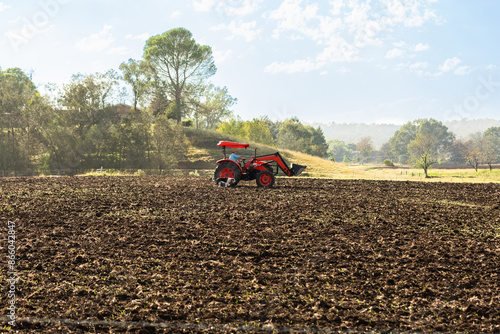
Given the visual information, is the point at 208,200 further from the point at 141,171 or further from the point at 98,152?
the point at 98,152

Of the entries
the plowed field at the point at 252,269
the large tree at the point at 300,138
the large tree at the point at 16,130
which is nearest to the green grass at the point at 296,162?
the large tree at the point at 16,130

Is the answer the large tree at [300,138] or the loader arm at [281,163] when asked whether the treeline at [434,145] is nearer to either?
the large tree at [300,138]

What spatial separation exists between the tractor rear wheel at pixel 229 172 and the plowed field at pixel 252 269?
5.96 metres

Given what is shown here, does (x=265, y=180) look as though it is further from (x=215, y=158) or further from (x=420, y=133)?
(x=420, y=133)

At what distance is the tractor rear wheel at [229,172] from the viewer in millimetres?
20344

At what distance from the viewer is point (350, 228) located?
36.2ft

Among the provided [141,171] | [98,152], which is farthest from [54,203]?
[98,152]

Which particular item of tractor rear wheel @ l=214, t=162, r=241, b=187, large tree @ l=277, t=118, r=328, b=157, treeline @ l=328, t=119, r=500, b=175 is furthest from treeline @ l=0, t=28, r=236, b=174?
treeline @ l=328, t=119, r=500, b=175

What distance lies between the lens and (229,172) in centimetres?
2073

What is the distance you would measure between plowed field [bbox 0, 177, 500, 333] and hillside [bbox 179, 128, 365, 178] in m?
29.1

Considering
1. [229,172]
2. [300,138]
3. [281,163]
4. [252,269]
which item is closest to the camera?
[252,269]

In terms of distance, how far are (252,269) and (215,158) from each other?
1812 inches

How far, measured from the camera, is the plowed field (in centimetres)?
549

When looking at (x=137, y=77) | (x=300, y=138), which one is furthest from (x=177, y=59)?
(x=300, y=138)
